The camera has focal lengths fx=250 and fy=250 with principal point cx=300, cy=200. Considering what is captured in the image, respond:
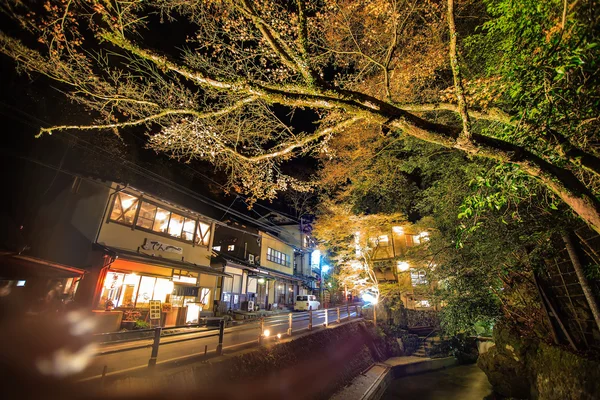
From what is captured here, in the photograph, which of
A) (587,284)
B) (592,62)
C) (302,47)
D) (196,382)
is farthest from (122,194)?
(587,284)

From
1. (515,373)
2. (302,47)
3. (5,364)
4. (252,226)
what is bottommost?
(515,373)

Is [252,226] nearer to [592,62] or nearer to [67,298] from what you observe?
[67,298]

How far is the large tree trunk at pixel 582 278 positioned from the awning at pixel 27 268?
17.8 meters

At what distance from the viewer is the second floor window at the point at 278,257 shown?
1129 inches

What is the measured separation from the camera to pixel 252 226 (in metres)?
28.2

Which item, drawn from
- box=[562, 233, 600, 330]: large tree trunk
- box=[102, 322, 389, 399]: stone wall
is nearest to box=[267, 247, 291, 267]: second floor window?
box=[102, 322, 389, 399]: stone wall

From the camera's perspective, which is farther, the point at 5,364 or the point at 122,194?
the point at 122,194

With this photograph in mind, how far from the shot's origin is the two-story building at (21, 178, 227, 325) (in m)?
12.7

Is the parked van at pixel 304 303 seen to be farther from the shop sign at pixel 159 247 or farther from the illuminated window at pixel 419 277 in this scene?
the shop sign at pixel 159 247

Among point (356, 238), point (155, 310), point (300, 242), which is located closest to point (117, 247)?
point (155, 310)

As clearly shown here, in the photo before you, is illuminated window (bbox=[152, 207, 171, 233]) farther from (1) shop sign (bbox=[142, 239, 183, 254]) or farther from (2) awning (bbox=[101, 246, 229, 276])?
(2) awning (bbox=[101, 246, 229, 276])

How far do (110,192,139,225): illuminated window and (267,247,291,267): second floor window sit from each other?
15903 millimetres

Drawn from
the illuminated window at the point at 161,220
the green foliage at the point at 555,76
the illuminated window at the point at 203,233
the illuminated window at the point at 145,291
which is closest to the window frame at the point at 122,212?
the illuminated window at the point at 161,220

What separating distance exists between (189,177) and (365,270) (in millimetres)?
16243
